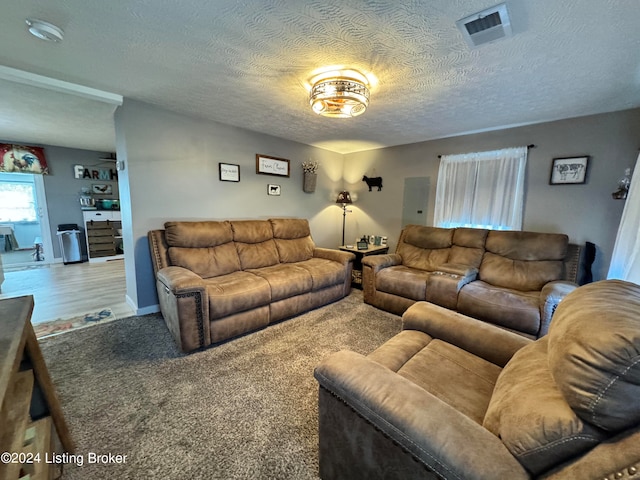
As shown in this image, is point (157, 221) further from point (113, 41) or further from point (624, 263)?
point (624, 263)

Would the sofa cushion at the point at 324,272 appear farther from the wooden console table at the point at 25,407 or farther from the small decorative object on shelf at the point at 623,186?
the small decorative object on shelf at the point at 623,186

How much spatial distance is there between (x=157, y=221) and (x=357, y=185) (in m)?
3.28

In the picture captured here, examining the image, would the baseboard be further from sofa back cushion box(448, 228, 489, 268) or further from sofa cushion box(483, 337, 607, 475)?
sofa back cushion box(448, 228, 489, 268)

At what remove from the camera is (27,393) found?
40.3 inches

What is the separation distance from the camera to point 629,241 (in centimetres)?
233

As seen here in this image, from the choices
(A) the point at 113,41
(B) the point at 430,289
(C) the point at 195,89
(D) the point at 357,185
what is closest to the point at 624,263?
(B) the point at 430,289

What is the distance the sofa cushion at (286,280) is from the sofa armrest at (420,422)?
1630 millimetres

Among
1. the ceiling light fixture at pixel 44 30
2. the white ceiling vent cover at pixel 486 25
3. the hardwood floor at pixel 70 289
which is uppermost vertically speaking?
the white ceiling vent cover at pixel 486 25

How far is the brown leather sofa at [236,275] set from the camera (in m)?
2.12

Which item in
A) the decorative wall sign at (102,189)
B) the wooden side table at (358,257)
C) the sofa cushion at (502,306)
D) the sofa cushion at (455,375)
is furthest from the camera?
the decorative wall sign at (102,189)

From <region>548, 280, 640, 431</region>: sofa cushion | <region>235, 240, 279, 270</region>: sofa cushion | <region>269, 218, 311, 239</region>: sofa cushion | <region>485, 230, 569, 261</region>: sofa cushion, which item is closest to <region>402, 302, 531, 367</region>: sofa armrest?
<region>548, 280, 640, 431</region>: sofa cushion

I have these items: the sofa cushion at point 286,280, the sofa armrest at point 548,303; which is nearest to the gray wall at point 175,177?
the sofa cushion at point 286,280

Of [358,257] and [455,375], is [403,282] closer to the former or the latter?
[358,257]

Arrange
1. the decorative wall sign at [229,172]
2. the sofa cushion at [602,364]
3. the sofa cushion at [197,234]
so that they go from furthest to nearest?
the decorative wall sign at [229,172] → the sofa cushion at [197,234] → the sofa cushion at [602,364]
